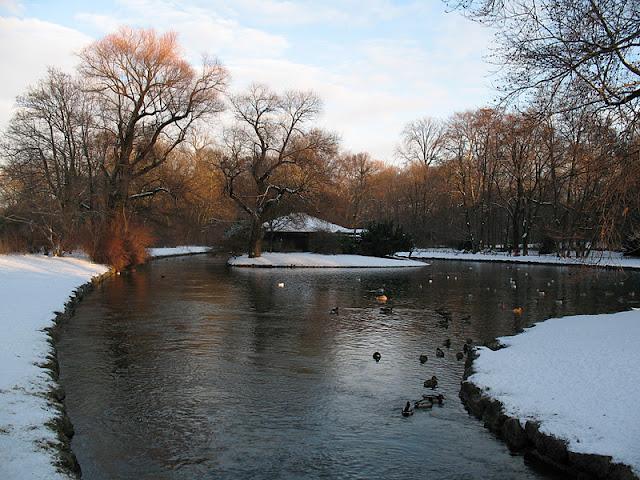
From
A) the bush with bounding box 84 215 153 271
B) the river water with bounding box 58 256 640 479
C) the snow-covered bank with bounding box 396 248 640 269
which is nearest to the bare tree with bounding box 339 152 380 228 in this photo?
the snow-covered bank with bounding box 396 248 640 269

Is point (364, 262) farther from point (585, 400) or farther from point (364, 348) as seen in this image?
point (585, 400)

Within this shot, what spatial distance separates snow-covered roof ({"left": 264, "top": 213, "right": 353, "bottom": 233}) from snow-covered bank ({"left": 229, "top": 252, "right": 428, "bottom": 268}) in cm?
504

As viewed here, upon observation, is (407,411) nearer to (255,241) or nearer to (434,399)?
(434,399)

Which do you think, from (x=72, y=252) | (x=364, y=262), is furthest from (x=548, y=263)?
(x=72, y=252)

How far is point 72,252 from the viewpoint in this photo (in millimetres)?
34781

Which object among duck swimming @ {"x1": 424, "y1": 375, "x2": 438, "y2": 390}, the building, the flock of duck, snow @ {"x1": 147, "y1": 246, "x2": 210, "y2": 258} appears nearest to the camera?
the flock of duck

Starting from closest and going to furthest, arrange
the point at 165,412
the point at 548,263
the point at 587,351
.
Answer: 1. the point at 165,412
2. the point at 587,351
3. the point at 548,263

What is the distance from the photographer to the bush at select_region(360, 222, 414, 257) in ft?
153

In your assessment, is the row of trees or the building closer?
the row of trees

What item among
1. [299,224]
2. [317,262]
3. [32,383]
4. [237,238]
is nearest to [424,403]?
[32,383]

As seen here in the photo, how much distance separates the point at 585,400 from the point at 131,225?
34679mm

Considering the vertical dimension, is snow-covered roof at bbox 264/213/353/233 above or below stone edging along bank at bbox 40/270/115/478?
above

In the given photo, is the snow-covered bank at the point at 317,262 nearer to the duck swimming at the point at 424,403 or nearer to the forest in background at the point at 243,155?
the forest in background at the point at 243,155

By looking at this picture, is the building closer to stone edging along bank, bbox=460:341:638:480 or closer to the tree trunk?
the tree trunk
